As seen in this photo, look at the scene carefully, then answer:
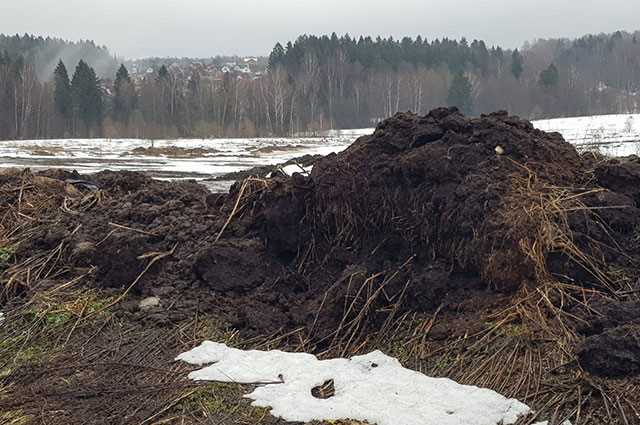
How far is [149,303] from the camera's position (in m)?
4.68

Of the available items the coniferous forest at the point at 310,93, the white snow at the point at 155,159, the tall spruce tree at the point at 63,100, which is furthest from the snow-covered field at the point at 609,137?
the tall spruce tree at the point at 63,100

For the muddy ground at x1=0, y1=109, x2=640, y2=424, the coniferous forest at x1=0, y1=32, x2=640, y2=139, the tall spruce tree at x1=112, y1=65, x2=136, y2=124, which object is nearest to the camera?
the muddy ground at x1=0, y1=109, x2=640, y2=424

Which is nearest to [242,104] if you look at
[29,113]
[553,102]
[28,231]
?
[29,113]

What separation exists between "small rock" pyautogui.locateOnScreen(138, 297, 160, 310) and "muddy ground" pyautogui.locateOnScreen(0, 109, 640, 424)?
0.04 ft

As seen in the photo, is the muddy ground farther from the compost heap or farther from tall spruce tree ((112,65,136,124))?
tall spruce tree ((112,65,136,124))

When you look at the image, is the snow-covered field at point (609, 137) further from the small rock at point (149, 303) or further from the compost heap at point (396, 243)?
the small rock at point (149, 303)

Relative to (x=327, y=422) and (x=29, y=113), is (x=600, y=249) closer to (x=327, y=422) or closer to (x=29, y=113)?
(x=327, y=422)

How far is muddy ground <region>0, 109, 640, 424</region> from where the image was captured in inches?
136

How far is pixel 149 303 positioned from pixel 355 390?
1983 mm

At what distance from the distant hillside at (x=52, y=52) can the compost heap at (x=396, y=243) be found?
100.0 meters

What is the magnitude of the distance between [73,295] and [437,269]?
2910 mm

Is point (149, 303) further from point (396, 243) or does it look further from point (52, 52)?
point (52, 52)

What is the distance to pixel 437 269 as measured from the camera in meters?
4.31

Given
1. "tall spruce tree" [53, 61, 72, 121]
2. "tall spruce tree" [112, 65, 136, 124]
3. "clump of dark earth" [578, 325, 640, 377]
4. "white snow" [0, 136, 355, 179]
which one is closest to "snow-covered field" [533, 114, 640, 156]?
"clump of dark earth" [578, 325, 640, 377]
